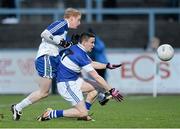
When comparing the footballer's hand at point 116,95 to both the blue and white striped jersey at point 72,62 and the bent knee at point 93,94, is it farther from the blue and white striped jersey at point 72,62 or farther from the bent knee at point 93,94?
the bent knee at point 93,94

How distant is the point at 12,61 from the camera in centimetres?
2458

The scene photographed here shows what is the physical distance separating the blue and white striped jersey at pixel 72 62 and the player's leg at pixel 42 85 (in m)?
0.46

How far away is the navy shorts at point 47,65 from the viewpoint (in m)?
15.4

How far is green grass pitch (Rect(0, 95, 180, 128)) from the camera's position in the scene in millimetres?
14141

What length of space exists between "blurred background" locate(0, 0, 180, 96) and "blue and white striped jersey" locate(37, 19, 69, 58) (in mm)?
7697

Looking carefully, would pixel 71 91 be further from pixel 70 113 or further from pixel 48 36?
pixel 48 36

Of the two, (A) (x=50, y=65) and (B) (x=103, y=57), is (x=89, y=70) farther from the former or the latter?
(B) (x=103, y=57)

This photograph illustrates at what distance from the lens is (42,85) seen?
1540 cm

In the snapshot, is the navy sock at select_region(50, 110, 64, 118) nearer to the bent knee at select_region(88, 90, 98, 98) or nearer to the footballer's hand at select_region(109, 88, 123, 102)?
the footballer's hand at select_region(109, 88, 123, 102)

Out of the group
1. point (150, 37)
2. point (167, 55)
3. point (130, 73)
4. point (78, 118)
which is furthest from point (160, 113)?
point (150, 37)

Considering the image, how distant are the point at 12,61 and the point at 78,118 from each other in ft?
31.6

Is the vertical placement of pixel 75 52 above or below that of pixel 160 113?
above

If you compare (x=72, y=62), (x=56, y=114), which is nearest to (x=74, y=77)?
(x=72, y=62)

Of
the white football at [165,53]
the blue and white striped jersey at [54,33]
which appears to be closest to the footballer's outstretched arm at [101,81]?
the blue and white striped jersey at [54,33]
